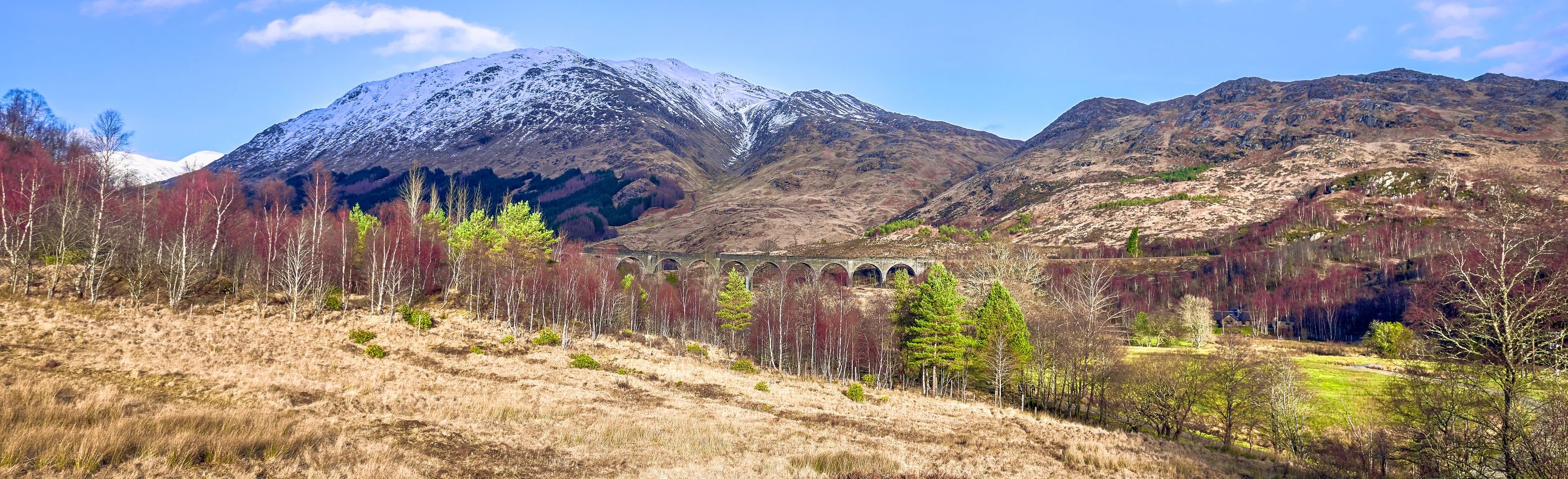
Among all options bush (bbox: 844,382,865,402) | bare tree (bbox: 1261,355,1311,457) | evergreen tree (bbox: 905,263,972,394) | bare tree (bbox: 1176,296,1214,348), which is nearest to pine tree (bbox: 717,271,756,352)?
evergreen tree (bbox: 905,263,972,394)

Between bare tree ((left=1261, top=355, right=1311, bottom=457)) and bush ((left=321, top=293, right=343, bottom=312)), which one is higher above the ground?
bush ((left=321, top=293, right=343, bottom=312))

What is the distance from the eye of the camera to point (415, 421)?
65.7 feet

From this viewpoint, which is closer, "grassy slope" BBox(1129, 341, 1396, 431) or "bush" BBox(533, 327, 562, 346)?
"grassy slope" BBox(1129, 341, 1396, 431)

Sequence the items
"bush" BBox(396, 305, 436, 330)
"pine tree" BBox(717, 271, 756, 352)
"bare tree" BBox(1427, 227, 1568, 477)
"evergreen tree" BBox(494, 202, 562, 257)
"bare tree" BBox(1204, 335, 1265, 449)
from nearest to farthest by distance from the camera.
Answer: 1. "bare tree" BBox(1427, 227, 1568, 477)
2. "bare tree" BBox(1204, 335, 1265, 449)
3. "bush" BBox(396, 305, 436, 330)
4. "evergreen tree" BBox(494, 202, 562, 257)
5. "pine tree" BBox(717, 271, 756, 352)

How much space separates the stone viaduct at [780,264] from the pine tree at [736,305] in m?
65.4

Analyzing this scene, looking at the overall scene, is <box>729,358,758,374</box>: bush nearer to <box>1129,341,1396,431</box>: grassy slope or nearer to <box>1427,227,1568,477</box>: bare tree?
<box>1129,341,1396,431</box>: grassy slope

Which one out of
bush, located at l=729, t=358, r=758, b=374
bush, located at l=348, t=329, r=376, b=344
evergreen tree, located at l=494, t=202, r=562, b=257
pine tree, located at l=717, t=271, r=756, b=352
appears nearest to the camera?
bush, located at l=348, t=329, r=376, b=344

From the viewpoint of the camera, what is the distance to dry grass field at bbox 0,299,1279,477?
13703 mm

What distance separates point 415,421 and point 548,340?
1104 inches

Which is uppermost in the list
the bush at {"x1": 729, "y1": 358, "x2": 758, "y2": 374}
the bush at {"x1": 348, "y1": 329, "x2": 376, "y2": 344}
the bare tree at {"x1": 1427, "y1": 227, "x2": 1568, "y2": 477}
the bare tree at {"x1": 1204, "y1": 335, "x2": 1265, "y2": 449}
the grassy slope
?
the bare tree at {"x1": 1427, "y1": 227, "x2": 1568, "y2": 477}

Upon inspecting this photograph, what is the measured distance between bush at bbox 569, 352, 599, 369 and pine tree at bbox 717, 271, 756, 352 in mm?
25879

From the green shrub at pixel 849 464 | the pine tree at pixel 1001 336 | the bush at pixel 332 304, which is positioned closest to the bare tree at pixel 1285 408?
the pine tree at pixel 1001 336

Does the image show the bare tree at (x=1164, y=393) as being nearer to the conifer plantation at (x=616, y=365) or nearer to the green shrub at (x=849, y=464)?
the conifer plantation at (x=616, y=365)

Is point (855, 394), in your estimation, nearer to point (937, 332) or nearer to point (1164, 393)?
point (937, 332)
